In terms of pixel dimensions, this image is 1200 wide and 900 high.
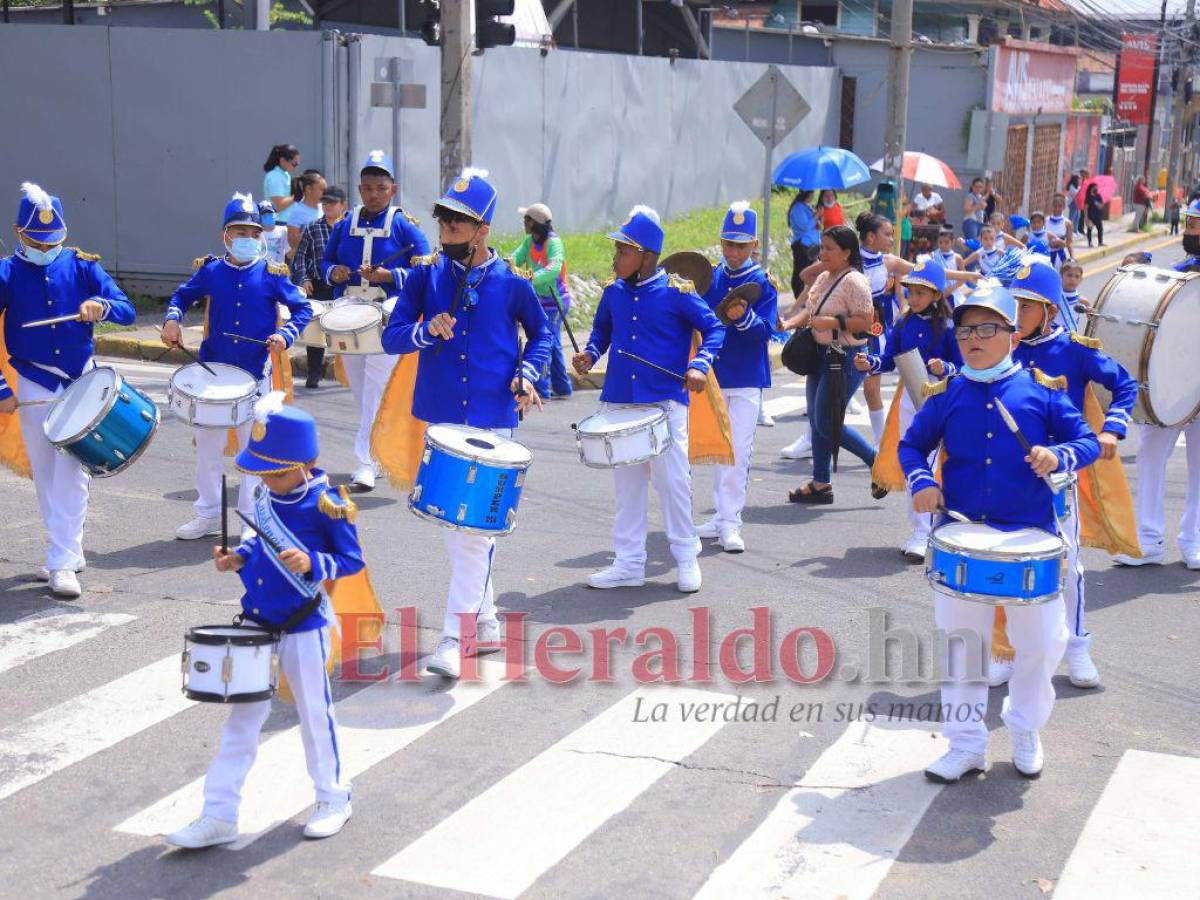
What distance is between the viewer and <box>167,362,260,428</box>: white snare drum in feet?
31.4

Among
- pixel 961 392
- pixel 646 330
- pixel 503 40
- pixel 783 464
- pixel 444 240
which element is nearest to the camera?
pixel 961 392

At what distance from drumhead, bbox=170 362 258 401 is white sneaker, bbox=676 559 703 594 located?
9.35 feet

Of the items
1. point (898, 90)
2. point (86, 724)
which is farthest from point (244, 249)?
point (898, 90)

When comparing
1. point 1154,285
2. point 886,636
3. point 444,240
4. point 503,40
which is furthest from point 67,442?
point 503,40

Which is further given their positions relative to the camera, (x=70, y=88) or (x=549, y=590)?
(x=70, y=88)

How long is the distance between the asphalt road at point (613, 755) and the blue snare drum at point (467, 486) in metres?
0.87

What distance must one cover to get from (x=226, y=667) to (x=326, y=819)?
0.77 metres

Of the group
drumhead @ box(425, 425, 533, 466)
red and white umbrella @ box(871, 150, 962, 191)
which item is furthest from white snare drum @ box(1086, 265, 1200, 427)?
red and white umbrella @ box(871, 150, 962, 191)

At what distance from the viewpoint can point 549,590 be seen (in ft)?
30.7

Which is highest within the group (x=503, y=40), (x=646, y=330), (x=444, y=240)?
(x=503, y=40)

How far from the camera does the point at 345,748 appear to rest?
688cm

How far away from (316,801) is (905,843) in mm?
2247

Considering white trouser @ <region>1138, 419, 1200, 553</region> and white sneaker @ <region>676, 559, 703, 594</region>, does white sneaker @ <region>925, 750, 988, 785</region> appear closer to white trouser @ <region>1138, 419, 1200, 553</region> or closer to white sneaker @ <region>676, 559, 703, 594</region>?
white sneaker @ <region>676, 559, 703, 594</region>

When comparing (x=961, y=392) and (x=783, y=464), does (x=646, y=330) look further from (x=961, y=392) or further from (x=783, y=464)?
(x=783, y=464)
